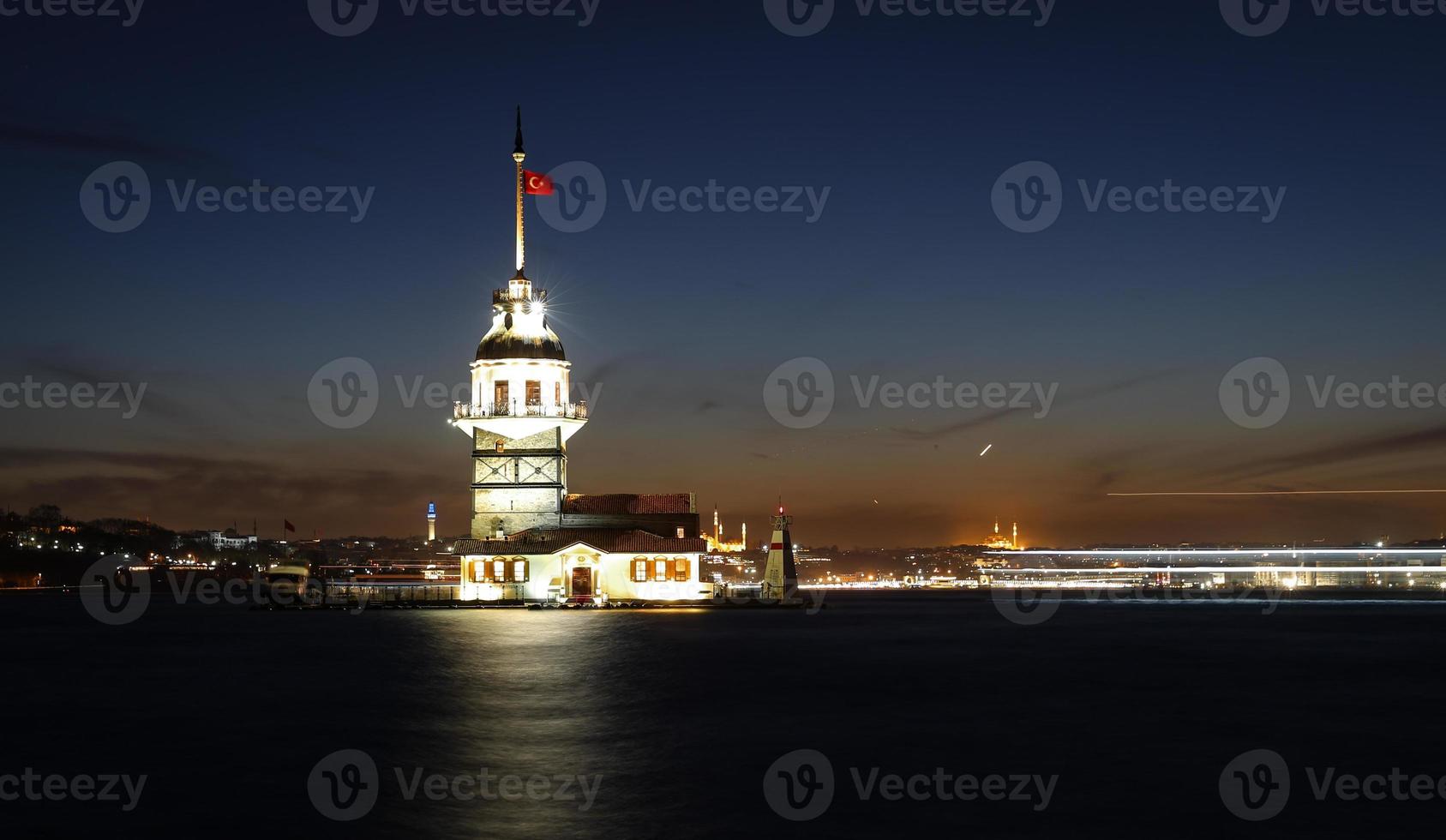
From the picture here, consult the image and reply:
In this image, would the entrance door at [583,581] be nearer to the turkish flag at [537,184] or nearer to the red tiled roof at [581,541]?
the red tiled roof at [581,541]

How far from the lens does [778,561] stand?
83.9 meters

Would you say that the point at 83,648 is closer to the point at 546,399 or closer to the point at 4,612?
the point at 546,399

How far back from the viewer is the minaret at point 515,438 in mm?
80312

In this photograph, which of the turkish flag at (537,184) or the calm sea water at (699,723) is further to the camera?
the turkish flag at (537,184)

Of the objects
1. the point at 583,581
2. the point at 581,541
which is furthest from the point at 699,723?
the point at 583,581

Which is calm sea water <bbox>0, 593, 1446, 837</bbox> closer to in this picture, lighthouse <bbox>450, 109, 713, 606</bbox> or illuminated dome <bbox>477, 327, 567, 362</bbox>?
lighthouse <bbox>450, 109, 713, 606</bbox>

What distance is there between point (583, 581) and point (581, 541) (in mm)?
3001

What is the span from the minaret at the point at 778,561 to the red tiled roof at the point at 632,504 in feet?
18.6

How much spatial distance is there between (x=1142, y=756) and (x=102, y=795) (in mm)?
21317

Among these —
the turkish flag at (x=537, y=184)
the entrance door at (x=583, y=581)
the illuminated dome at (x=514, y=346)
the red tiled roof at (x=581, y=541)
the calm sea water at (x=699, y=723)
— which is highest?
the turkish flag at (x=537, y=184)

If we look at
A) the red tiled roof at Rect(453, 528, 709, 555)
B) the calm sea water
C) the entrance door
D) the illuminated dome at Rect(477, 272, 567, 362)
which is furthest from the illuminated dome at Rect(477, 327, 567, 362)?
the calm sea water

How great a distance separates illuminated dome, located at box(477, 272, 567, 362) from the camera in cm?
8106

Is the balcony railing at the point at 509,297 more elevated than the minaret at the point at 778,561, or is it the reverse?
the balcony railing at the point at 509,297

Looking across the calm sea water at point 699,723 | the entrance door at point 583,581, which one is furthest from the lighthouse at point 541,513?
the calm sea water at point 699,723
